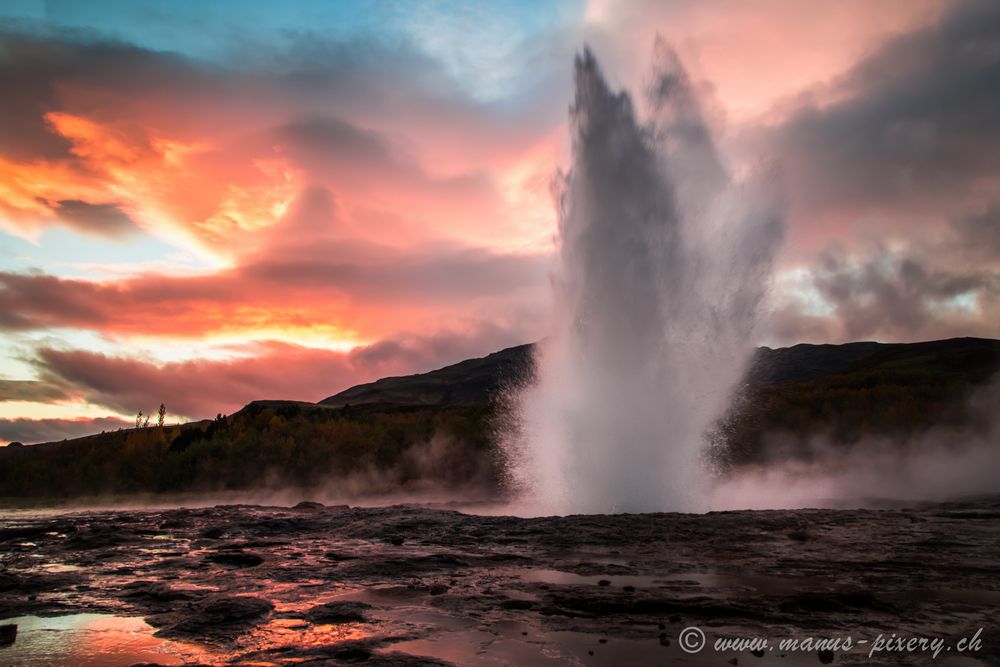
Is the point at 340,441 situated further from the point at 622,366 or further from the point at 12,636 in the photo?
the point at 12,636

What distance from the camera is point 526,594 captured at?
10445 millimetres

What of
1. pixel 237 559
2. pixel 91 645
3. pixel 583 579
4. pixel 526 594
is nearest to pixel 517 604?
pixel 526 594

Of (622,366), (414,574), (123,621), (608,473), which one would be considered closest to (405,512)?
(608,473)

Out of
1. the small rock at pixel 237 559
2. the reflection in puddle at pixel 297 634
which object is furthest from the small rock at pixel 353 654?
the small rock at pixel 237 559

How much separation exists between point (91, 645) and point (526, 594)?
641cm

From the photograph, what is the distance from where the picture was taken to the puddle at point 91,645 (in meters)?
7.06

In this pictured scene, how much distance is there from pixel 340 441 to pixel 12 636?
7390 centimetres

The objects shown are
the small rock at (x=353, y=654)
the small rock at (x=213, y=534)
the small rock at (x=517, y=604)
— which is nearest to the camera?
the small rock at (x=353, y=654)

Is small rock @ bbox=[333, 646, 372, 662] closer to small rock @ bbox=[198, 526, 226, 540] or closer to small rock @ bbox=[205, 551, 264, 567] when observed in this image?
small rock @ bbox=[205, 551, 264, 567]

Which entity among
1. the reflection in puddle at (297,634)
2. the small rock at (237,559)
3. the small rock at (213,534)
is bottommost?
the small rock at (213,534)

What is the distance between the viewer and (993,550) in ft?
46.4

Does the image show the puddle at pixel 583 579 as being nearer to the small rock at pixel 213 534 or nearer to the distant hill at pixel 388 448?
the small rock at pixel 213 534

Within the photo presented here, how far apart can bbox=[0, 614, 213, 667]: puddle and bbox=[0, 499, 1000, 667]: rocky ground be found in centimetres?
4

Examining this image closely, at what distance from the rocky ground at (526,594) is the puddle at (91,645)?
0.13ft
